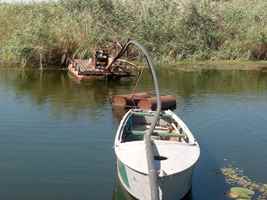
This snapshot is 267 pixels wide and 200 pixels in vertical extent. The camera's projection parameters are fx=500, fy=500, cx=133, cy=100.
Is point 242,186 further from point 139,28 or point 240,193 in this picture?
point 139,28

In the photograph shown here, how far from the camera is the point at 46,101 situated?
2614 centimetres

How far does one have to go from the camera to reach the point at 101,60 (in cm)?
3394

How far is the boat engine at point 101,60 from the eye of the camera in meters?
33.7

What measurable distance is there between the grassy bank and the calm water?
616 cm

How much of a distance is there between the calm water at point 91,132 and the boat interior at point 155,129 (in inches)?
41.0

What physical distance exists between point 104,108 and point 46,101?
340 centimetres

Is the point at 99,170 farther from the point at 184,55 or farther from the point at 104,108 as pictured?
the point at 184,55

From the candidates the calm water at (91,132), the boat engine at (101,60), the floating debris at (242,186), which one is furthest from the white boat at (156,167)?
the boat engine at (101,60)

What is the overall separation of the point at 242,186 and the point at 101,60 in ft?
69.5

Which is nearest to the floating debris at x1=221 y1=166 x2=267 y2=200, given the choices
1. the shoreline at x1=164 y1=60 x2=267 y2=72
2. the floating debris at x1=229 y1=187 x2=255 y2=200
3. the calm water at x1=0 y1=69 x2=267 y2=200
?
the floating debris at x1=229 y1=187 x2=255 y2=200

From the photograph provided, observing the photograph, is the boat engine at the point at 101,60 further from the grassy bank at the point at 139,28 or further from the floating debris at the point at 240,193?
the floating debris at the point at 240,193

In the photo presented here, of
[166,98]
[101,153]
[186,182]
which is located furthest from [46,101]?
[186,182]

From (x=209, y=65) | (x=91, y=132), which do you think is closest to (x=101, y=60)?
(x=209, y=65)

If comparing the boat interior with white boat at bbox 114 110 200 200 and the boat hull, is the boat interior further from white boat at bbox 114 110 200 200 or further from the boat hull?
the boat hull
